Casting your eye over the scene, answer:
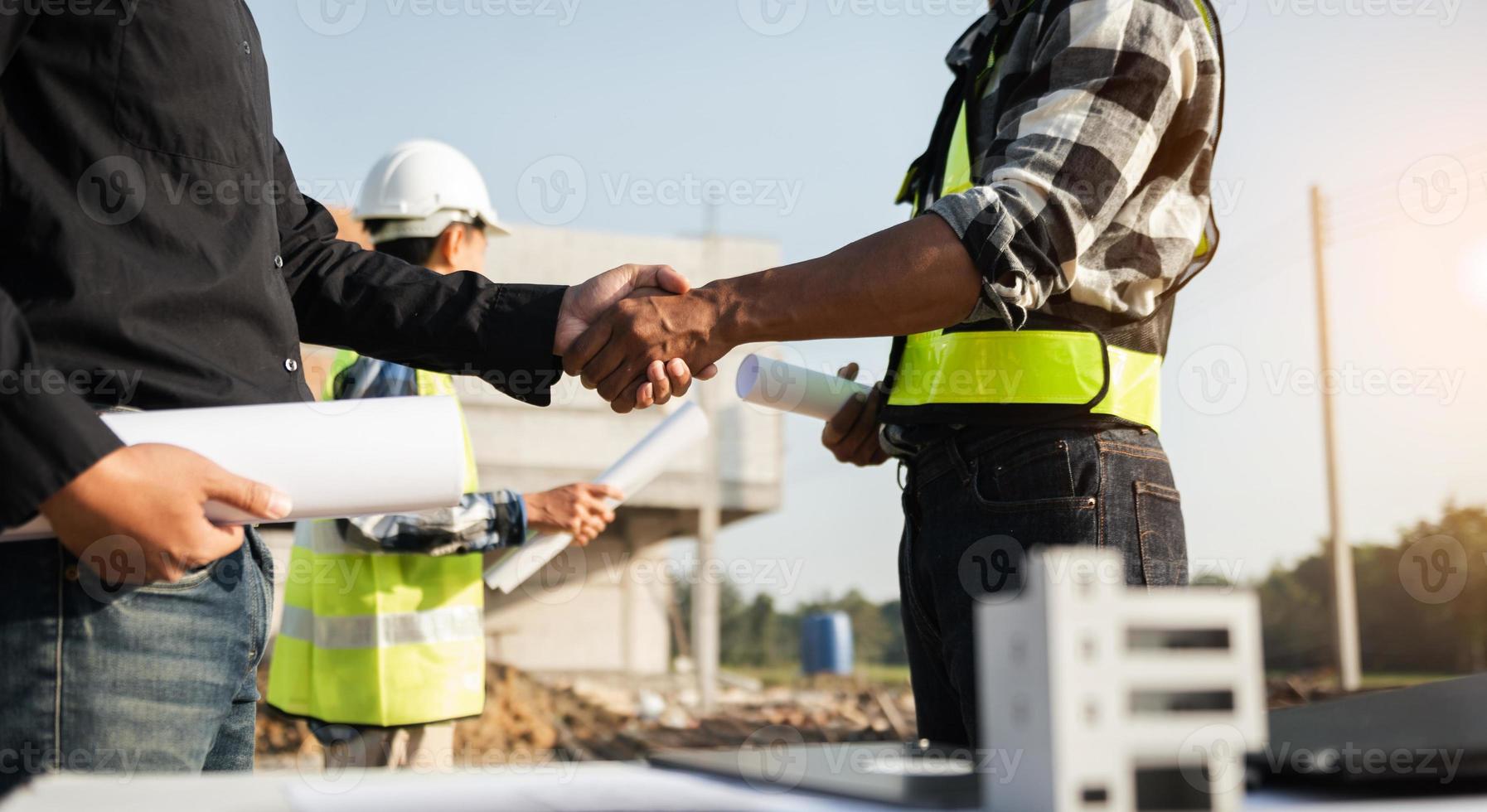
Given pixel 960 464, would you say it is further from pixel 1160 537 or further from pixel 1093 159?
pixel 1093 159

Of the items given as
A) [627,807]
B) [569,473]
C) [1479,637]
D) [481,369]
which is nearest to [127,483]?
[627,807]

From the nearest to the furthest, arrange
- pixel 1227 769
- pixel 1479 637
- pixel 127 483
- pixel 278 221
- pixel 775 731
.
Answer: pixel 1227 769
pixel 127 483
pixel 278 221
pixel 775 731
pixel 1479 637

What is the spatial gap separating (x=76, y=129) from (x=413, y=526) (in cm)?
223

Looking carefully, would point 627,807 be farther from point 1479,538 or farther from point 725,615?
point 725,615

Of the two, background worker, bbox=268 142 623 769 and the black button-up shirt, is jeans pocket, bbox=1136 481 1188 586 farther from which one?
background worker, bbox=268 142 623 769

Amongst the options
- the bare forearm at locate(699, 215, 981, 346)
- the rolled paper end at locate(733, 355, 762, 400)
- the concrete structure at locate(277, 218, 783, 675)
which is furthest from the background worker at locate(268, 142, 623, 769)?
the concrete structure at locate(277, 218, 783, 675)

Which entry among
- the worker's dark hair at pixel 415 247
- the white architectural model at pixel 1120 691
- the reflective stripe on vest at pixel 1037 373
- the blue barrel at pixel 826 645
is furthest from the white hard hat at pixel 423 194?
the blue barrel at pixel 826 645

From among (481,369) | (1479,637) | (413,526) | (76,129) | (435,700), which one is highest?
(76,129)

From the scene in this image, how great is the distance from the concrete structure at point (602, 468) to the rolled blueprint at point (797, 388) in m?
12.9

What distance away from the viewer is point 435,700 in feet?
12.8

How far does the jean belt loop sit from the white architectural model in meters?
1.26

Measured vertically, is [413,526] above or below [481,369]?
below

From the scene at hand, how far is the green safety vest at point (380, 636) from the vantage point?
386 centimetres

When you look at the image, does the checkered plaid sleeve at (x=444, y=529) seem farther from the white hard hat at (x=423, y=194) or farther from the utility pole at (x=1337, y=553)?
the utility pole at (x=1337, y=553)
